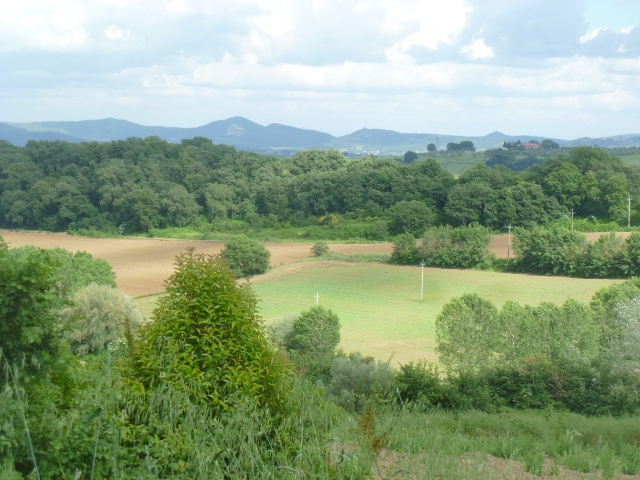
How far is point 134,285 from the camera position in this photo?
45.6m

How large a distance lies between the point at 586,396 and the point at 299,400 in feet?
46.4

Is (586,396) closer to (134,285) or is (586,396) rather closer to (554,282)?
(554,282)

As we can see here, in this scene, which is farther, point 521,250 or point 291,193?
point 291,193

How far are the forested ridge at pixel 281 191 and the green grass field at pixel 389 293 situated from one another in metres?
17.7

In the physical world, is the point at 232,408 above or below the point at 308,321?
above

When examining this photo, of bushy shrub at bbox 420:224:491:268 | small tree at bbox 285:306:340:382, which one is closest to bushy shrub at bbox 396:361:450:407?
small tree at bbox 285:306:340:382

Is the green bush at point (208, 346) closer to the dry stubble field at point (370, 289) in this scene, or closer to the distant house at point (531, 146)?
the dry stubble field at point (370, 289)

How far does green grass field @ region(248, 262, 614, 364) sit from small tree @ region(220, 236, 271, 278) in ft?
4.14

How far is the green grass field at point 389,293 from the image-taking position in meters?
33.8

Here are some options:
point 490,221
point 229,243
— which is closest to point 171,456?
point 229,243

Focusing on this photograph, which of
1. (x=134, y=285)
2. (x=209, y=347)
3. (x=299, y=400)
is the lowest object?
(x=134, y=285)

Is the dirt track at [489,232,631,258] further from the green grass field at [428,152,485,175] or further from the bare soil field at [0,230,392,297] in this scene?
the green grass field at [428,152,485,175]

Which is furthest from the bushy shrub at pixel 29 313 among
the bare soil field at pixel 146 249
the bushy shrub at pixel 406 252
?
the bushy shrub at pixel 406 252

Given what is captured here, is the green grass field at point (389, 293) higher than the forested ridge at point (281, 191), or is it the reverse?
the forested ridge at point (281, 191)
